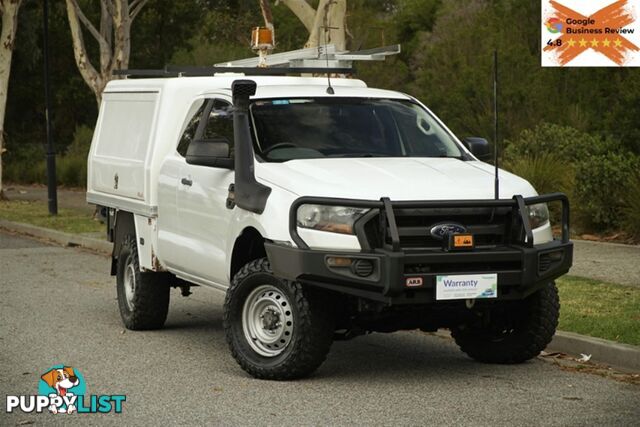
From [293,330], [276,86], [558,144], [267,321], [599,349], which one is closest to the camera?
[293,330]

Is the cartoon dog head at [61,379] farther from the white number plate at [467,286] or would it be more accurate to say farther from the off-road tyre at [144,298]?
the white number plate at [467,286]

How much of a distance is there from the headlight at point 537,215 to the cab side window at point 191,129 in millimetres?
2860

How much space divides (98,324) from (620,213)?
8937 millimetres

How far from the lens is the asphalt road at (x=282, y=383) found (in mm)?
7828

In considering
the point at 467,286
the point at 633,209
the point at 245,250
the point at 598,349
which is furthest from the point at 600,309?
the point at 633,209

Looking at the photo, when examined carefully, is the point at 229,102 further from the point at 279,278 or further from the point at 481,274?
the point at 481,274

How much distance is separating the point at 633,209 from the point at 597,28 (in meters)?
5.38

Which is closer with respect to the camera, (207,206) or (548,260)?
(548,260)

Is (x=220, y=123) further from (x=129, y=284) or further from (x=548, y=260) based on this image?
(x=548, y=260)

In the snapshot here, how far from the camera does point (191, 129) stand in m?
10.6

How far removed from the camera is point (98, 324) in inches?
465

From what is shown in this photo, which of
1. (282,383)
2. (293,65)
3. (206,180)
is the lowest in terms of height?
(282,383)

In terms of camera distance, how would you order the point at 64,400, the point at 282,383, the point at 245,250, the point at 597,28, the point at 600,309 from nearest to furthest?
the point at 64,400 → the point at 282,383 → the point at 245,250 → the point at 600,309 → the point at 597,28

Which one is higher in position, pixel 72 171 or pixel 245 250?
pixel 245 250
